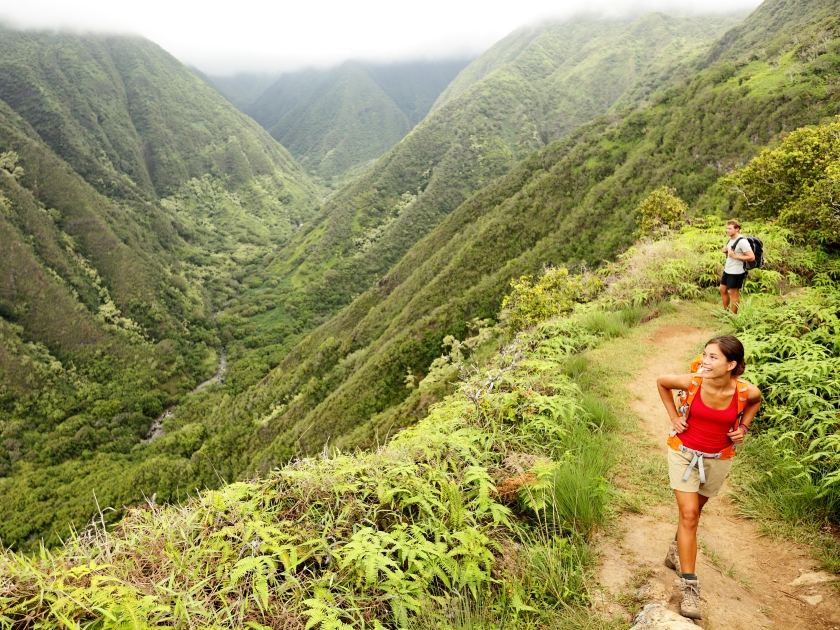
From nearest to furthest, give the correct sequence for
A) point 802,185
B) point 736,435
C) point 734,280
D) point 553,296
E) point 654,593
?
point 654,593
point 736,435
point 734,280
point 802,185
point 553,296

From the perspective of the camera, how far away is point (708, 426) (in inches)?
148

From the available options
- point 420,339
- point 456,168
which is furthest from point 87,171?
point 420,339

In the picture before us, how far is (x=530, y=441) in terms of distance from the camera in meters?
5.30

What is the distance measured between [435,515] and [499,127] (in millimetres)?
183802

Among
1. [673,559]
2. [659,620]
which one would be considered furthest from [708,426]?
[659,620]

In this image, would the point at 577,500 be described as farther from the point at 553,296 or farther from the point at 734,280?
the point at 553,296

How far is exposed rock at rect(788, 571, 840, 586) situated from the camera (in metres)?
3.58

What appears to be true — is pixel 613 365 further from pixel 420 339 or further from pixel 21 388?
pixel 21 388

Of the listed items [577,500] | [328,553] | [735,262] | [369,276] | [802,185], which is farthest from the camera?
[369,276]

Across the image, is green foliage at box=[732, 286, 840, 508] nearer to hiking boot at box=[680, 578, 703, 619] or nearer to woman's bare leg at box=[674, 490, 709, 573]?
woman's bare leg at box=[674, 490, 709, 573]

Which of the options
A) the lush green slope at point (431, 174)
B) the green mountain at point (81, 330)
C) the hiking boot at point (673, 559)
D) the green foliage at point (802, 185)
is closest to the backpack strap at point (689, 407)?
the hiking boot at point (673, 559)

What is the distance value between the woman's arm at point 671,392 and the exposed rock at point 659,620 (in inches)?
56.4

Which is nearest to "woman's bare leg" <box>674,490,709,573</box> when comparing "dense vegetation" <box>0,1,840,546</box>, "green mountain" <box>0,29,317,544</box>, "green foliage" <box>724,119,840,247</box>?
"dense vegetation" <box>0,1,840,546</box>

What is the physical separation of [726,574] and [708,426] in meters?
1.28
